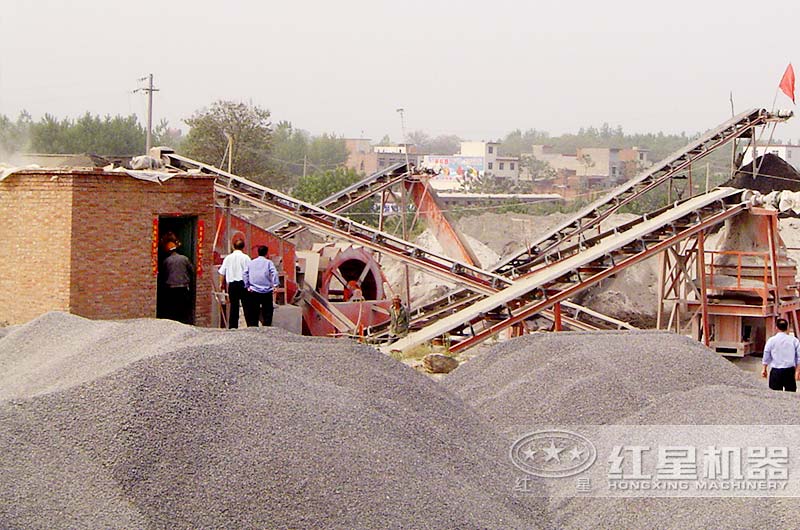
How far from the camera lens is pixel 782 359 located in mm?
13547

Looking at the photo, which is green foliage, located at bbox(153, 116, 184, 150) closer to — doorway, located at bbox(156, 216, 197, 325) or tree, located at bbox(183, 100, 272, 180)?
tree, located at bbox(183, 100, 272, 180)

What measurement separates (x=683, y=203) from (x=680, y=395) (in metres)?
12.1

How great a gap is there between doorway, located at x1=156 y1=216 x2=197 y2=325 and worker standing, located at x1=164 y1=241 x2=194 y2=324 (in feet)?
0.13

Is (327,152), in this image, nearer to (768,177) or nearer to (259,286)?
(768,177)

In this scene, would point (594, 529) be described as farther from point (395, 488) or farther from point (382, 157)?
point (382, 157)

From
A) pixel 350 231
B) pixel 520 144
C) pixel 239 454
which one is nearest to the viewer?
pixel 239 454

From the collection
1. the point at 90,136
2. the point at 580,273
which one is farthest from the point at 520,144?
the point at 580,273

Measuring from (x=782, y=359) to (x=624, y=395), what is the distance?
2746mm

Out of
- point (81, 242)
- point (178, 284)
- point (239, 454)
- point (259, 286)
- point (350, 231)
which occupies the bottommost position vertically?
point (239, 454)

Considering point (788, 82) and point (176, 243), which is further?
point (788, 82)

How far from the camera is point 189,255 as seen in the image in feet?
62.1

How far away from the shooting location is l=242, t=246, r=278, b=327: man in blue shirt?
16078 mm

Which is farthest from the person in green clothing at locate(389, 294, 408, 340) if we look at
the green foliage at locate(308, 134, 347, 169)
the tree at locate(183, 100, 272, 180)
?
the green foliage at locate(308, 134, 347, 169)

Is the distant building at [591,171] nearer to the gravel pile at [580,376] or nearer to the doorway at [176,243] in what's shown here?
the doorway at [176,243]
